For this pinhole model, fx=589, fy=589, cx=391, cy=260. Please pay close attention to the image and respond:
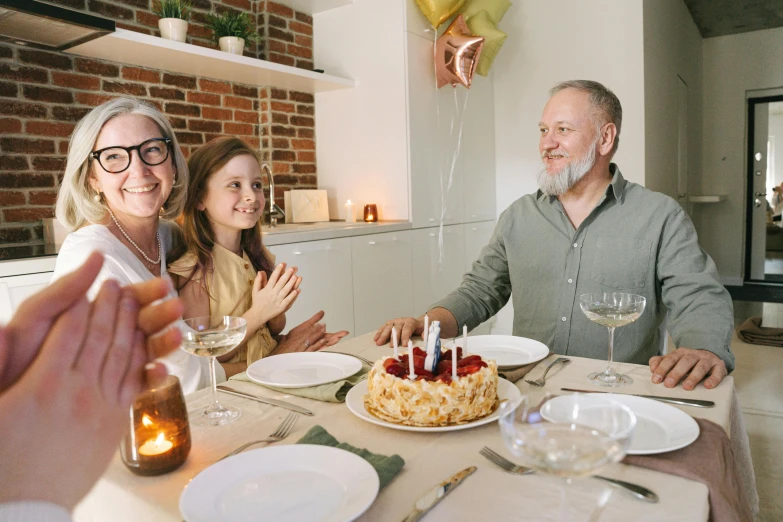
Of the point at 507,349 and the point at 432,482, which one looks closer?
the point at 432,482

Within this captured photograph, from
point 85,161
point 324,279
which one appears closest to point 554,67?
point 324,279

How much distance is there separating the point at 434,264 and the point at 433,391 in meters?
2.88

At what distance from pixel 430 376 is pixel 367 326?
7.68 feet

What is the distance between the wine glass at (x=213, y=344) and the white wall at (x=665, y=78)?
11.2 ft

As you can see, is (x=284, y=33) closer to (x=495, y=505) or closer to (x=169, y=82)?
(x=169, y=82)

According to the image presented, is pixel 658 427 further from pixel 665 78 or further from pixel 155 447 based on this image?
pixel 665 78

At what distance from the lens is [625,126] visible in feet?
12.4

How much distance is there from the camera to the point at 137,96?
285 centimetres

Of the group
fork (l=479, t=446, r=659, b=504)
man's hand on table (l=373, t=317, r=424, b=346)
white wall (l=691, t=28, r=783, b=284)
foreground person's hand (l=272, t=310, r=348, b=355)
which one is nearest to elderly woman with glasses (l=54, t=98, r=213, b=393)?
foreground person's hand (l=272, t=310, r=348, b=355)

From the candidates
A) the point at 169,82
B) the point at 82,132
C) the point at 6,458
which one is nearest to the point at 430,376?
the point at 6,458

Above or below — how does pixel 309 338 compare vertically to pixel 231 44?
below

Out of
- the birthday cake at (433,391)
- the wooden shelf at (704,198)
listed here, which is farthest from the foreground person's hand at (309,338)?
the wooden shelf at (704,198)

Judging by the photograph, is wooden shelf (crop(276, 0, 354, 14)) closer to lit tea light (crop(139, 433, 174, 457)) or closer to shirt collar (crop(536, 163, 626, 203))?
shirt collar (crop(536, 163, 626, 203))

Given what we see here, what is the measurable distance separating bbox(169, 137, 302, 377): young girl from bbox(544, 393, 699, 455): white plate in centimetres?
90
